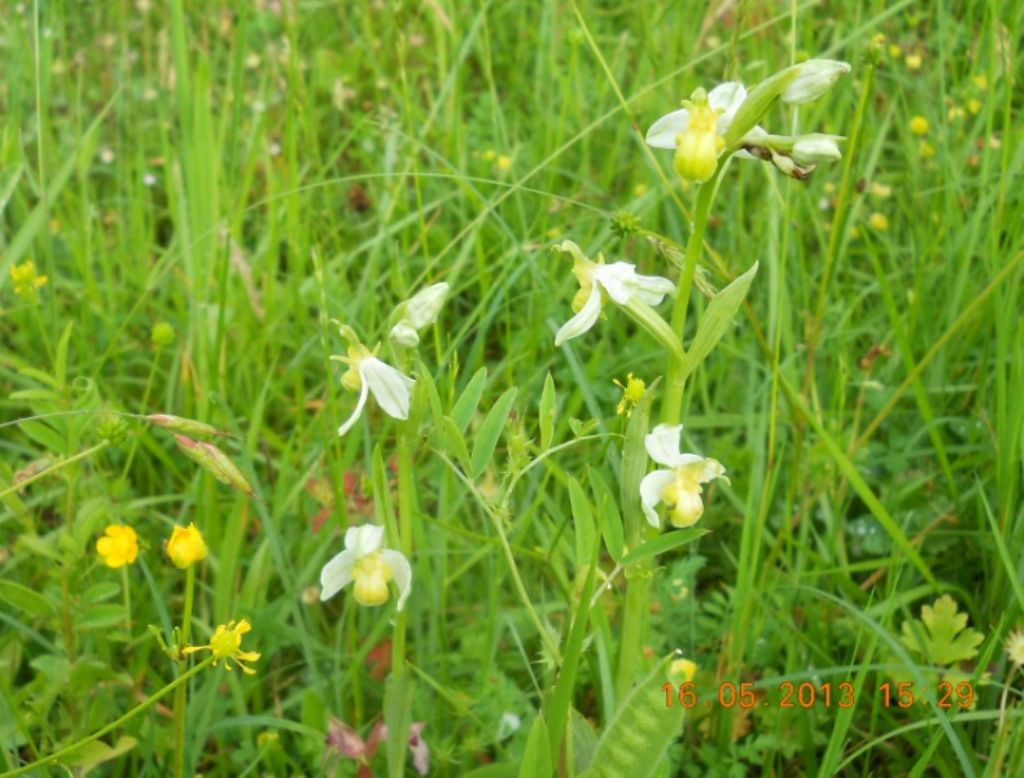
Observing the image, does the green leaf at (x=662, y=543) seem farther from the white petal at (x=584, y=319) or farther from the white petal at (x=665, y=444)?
the white petal at (x=584, y=319)

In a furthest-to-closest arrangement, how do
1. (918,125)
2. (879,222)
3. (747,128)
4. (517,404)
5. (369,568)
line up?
(918,125) < (879,222) < (517,404) < (369,568) < (747,128)

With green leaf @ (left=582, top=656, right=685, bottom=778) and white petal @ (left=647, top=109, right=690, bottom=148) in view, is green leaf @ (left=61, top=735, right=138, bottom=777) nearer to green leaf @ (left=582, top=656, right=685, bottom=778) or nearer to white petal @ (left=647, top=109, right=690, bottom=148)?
green leaf @ (left=582, top=656, right=685, bottom=778)

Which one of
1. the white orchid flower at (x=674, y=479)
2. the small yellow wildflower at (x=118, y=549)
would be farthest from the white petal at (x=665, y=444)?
the small yellow wildflower at (x=118, y=549)

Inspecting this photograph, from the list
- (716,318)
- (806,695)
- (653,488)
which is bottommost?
(806,695)

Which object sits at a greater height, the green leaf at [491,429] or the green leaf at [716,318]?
the green leaf at [716,318]

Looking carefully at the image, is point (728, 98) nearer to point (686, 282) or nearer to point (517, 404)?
point (686, 282)

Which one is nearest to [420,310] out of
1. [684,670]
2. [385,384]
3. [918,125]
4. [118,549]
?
[385,384]

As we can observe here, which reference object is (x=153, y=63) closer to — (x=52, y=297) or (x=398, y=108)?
(x=398, y=108)
